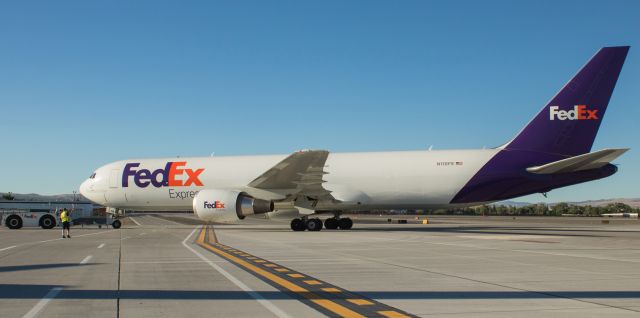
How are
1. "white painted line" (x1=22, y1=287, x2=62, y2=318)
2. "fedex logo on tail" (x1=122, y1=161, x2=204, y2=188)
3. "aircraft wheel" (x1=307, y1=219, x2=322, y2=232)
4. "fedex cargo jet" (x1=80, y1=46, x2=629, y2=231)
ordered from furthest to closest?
"fedex logo on tail" (x1=122, y1=161, x2=204, y2=188)
"aircraft wheel" (x1=307, y1=219, x2=322, y2=232)
"fedex cargo jet" (x1=80, y1=46, x2=629, y2=231)
"white painted line" (x1=22, y1=287, x2=62, y2=318)

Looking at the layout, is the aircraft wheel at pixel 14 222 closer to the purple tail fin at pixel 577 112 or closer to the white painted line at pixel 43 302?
the purple tail fin at pixel 577 112

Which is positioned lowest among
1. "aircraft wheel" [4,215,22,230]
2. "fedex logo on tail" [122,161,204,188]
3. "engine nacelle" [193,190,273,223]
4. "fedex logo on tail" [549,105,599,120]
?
"aircraft wheel" [4,215,22,230]

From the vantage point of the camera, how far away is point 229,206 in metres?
28.3

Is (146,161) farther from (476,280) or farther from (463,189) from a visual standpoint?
(476,280)

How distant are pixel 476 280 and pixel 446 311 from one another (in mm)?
3102

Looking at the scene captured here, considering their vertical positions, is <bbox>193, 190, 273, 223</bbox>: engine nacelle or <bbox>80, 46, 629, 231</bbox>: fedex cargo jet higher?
<bbox>80, 46, 629, 231</bbox>: fedex cargo jet

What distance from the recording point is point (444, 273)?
10.7 meters

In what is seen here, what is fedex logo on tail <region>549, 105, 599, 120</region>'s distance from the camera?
28.3 m

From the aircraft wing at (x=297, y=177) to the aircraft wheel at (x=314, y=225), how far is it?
4.26ft

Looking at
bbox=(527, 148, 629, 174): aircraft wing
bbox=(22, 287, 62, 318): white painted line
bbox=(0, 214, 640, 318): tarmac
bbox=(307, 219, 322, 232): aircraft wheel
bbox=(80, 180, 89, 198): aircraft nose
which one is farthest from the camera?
bbox=(80, 180, 89, 198): aircraft nose

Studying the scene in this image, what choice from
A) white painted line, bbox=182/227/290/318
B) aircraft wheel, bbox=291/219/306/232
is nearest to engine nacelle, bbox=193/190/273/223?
aircraft wheel, bbox=291/219/306/232

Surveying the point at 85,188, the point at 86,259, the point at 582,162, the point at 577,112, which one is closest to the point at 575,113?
the point at 577,112

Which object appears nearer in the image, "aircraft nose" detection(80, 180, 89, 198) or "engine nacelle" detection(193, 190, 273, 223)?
"engine nacelle" detection(193, 190, 273, 223)

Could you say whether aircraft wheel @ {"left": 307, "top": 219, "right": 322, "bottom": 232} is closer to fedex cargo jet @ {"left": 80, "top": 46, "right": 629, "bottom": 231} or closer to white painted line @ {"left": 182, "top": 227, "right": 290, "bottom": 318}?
fedex cargo jet @ {"left": 80, "top": 46, "right": 629, "bottom": 231}
